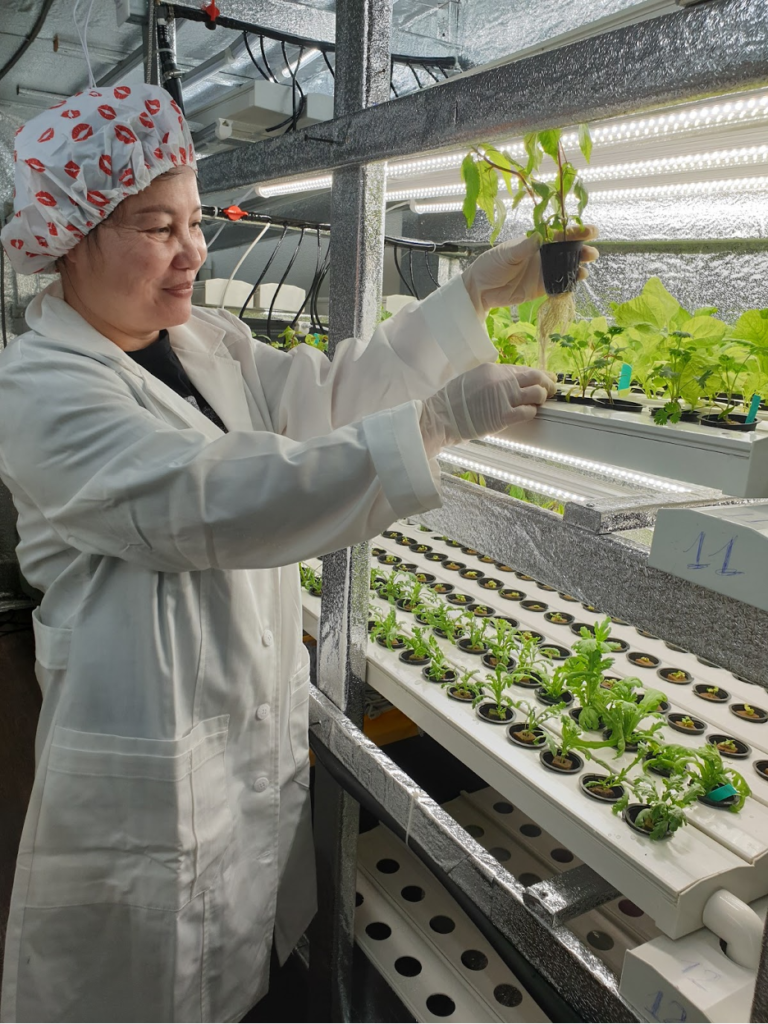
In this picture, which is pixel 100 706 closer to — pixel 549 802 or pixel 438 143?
pixel 549 802

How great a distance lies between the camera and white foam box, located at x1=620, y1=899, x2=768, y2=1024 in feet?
2.55

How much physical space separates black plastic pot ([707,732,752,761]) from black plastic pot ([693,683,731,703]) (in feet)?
0.39

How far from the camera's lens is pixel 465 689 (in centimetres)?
142

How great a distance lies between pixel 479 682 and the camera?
55.6 inches

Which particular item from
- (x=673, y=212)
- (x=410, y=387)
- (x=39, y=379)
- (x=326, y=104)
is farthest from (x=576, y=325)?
(x=326, y=104)

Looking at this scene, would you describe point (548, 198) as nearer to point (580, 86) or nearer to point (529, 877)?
point (580, 86)

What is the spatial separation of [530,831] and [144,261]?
1.55 m

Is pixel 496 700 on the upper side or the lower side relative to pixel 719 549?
lower

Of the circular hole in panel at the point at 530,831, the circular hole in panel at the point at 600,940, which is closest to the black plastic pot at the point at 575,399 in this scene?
the circular hole in panel at the point at 600,940

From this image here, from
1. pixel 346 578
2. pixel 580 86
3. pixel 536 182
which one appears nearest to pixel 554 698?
pixel 346 578

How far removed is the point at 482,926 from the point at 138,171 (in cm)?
125

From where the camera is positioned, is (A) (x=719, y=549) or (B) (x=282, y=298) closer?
(A) (x=719, y=549)

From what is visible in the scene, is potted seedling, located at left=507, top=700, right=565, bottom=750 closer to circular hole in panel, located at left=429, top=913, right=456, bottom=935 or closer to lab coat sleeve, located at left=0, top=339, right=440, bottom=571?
lab coat sleeve, located at left=0, top=339, right=440, bottom=571

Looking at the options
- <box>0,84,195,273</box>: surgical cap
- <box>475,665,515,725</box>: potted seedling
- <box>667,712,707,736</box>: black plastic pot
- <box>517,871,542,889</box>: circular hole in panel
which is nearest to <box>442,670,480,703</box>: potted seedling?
<box>475,665,515,725</box>: potted seedling
